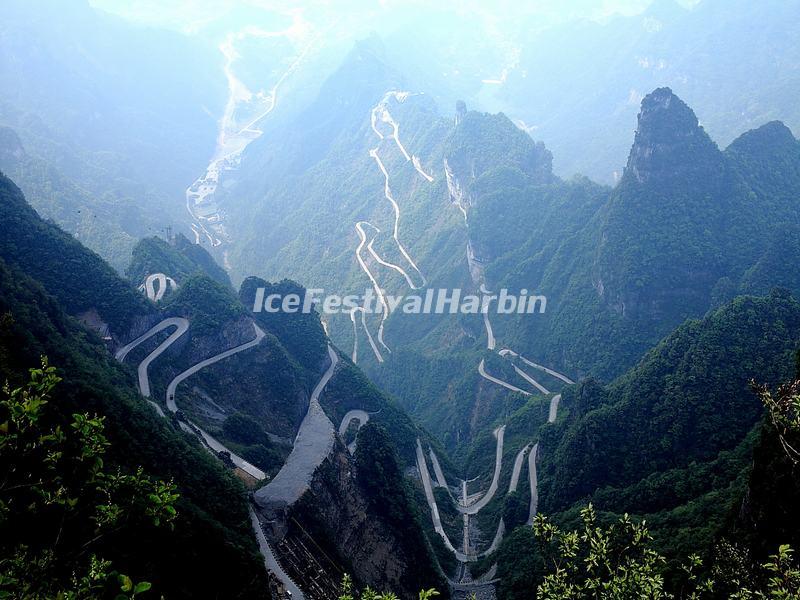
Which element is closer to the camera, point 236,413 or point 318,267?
point 236,413

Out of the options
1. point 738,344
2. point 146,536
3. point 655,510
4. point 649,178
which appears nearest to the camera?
point 146,536

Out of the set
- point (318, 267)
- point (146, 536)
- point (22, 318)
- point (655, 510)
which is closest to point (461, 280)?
point (318, 267)

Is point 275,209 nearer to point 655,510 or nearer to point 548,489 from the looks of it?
point 548,489

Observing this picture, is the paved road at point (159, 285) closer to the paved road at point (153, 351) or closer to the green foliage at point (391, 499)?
the paved road at point (153, 351)

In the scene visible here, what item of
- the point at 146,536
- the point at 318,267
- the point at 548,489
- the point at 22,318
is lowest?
the point at 146,536

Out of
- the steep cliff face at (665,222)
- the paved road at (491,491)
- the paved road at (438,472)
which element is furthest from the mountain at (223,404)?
the steep cliff face at (665,222)

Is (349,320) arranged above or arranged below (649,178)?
below

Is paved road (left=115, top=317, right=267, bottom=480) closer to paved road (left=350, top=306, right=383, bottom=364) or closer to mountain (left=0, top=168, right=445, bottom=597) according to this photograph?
mountain (left=0, top=168, right=445, bottom=597)

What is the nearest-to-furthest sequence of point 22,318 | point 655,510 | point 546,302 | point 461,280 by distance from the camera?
point 22,318 → point 655,510 → point 546,302 → point 461,280
